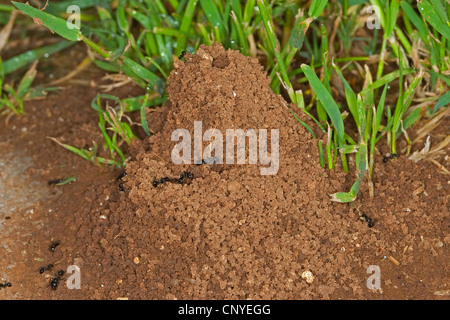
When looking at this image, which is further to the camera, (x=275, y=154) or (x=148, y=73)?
(x=148, y=73)

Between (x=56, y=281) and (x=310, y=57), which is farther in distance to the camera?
(x=310, y=57)

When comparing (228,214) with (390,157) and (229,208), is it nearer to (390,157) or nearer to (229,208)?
(229,208)

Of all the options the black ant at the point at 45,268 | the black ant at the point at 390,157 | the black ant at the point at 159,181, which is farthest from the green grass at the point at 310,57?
the black ant at the point at 45,268

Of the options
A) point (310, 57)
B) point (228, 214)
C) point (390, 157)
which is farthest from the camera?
point (310, 57)

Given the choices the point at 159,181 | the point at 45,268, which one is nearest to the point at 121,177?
the point at 159,181

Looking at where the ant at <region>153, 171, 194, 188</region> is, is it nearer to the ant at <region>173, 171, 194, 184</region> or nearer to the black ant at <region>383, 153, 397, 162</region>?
the ant at <region>173, 171, 194, 184</region>

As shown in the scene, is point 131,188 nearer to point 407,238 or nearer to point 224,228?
point 224,228

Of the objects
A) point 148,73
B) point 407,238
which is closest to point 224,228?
point 407,238
